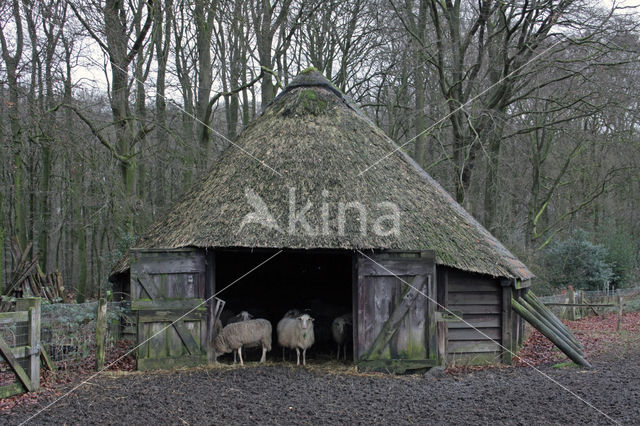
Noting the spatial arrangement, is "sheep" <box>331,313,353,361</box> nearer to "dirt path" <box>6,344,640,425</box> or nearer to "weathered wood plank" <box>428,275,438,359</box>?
"dirt path" <box>6,344,640,425</box>

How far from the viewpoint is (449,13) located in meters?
19.8

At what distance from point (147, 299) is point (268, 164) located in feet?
11.2

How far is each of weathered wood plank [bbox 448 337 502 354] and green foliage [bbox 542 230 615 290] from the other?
12.4 meters

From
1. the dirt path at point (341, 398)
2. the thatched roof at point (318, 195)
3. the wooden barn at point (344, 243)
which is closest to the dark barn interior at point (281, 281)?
the wooden barn at point (344, 243)

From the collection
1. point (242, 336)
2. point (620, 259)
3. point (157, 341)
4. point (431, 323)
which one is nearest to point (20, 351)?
point (157, 341)

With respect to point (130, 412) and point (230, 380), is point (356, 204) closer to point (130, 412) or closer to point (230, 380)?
point (230, 380)

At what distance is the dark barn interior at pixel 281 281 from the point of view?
1444 centimetres

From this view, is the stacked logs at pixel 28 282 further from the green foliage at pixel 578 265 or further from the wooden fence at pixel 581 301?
the green foliage at pixel 578 265

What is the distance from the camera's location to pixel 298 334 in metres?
11.1

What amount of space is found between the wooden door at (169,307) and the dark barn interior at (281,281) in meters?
3.85

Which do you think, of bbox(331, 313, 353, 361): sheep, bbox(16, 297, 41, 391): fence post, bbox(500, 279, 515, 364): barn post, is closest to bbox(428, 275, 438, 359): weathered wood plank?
bbox(500, 279, 515, 364): barn post

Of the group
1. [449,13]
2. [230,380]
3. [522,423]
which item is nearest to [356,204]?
[230,380]

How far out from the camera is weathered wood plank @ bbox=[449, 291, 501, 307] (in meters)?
11.2

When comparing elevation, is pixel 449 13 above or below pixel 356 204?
above
